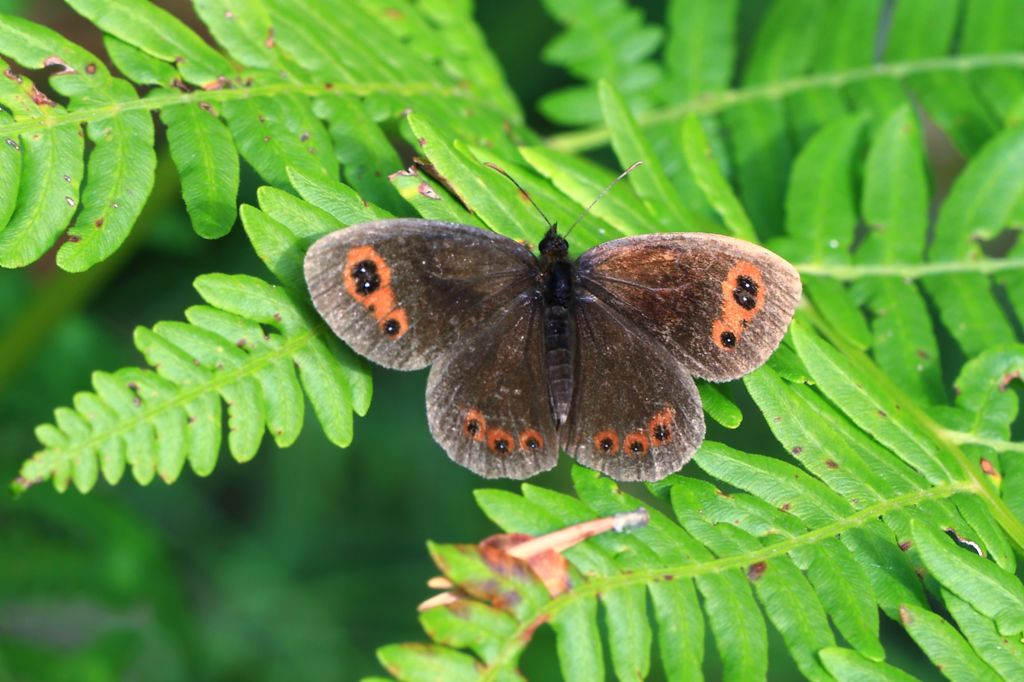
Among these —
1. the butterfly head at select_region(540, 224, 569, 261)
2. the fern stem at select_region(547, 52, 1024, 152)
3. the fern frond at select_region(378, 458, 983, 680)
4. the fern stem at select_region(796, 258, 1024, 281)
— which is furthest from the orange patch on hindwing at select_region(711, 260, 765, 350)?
the fern stem at select_region(547, 52, 1024, 152)

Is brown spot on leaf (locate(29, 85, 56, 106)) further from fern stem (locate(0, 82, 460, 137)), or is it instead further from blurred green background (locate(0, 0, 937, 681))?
blurred green background (locate(0, 0, 937, 681))

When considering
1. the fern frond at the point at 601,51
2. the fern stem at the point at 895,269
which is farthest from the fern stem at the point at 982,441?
the fern frond at the point at 601,51

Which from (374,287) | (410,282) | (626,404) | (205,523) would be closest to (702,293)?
(626,404)

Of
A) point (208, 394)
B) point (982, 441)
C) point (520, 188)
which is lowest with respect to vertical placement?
point (208, 394)

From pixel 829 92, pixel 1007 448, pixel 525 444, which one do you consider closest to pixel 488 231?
pixel 525 444

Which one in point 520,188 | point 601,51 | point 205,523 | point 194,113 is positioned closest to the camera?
point 194,113

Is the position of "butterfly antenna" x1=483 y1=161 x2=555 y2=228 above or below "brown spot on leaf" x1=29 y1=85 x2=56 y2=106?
above

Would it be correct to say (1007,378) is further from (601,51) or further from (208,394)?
(208,394)

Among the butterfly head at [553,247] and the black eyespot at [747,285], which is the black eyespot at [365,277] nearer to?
the butterfly head at [553,247]
